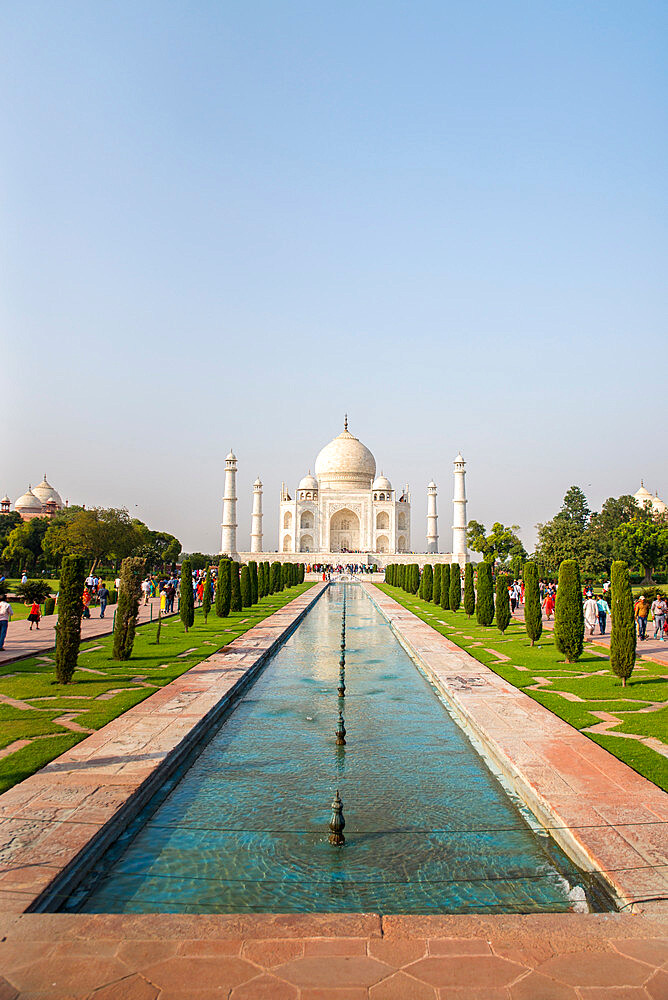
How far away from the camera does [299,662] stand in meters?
10.2

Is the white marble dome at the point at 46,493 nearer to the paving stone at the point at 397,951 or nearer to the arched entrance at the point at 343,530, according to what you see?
the arched entrance at the point at 343,530

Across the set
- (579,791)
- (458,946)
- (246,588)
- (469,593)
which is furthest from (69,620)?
(469,593)

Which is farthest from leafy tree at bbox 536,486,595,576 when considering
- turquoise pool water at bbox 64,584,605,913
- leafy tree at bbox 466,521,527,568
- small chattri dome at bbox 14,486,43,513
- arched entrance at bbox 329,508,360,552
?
small chattri dome at bbox 14,486,43,513

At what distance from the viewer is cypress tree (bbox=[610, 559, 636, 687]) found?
7922mm

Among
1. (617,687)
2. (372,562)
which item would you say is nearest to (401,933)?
(617,687)

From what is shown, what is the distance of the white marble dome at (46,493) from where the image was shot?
2441 inches

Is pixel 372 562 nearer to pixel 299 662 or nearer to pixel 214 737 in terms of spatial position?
pixel 299 662

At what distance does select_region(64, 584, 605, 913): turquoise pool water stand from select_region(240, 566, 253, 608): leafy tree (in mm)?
11204

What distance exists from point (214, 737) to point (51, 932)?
3.39m

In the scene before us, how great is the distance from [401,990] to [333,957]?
30cm

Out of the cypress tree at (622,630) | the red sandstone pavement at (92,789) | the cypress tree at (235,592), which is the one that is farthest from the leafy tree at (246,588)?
the cypress tree at (622,630)

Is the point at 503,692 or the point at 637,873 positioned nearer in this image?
the point at 637,873

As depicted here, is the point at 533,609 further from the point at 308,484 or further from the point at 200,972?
the point at 308,484

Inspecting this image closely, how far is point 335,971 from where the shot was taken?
2.46 metres
